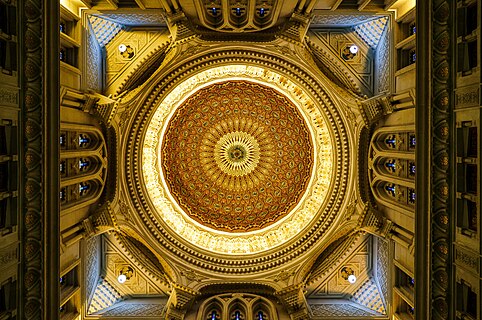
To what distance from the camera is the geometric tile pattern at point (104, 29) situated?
20350mm

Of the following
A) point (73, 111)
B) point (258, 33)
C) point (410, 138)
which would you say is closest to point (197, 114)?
point (258, 33)

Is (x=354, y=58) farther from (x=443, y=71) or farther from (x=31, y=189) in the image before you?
(x=31, y=189)

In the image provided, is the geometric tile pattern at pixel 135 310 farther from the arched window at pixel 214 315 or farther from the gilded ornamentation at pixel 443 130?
the gilded ornamentation at pixel 443 130

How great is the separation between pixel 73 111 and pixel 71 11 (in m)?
4.70

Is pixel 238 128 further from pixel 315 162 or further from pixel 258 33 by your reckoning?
pixel 258 33

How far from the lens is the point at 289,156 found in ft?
88.3

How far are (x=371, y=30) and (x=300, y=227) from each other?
11.0m

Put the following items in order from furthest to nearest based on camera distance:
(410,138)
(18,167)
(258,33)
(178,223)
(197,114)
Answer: (197,114), (178,223), (258,33), (410,138), (18,167)

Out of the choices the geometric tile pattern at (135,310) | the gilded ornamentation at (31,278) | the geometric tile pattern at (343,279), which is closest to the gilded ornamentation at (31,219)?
the gilded ornamentation at (31,278)

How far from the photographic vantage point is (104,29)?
20.8 m

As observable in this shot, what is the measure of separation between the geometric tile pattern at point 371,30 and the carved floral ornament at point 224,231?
415 cm

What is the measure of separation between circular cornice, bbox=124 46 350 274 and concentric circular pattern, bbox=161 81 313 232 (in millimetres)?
3419

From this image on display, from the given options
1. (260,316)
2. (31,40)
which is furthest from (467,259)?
(31,40)

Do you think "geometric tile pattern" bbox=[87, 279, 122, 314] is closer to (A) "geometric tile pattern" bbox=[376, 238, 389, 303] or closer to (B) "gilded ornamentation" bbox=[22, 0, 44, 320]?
(B) "gilded ornamentation" bbox=[22, 0, 44, 320]
